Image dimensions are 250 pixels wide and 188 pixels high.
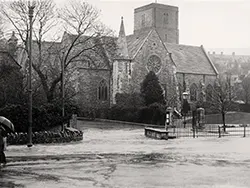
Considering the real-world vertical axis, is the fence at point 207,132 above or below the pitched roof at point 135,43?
below

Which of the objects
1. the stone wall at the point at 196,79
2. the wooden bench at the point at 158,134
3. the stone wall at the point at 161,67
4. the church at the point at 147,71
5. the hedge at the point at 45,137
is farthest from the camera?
the stone wall at the point at 196,79

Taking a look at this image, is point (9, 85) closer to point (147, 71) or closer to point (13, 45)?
point (13, 45)

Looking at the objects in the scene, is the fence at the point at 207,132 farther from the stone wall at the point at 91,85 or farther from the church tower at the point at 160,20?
the church tower at the point at 160,20

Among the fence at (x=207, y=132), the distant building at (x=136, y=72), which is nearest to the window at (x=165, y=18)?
the distant building at (x=136, y=72)

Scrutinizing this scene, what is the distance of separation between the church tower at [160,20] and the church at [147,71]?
17.3 metres

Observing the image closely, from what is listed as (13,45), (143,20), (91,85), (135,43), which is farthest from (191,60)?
(13,45)

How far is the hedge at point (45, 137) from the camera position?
2291 cm

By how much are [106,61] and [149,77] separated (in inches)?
361

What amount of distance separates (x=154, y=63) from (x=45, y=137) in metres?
39.8

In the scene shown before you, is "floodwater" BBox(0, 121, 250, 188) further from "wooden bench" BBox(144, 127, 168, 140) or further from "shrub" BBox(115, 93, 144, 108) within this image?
"shrub" BBox(115, 93, 144, 108)

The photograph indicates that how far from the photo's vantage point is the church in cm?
5865

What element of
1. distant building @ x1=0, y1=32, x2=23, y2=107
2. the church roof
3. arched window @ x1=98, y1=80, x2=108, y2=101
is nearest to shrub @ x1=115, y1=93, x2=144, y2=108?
arched window @ x1=98, y1=80, x2=108, y2=101

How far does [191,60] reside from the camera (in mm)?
72312

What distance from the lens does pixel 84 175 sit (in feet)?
39.4
